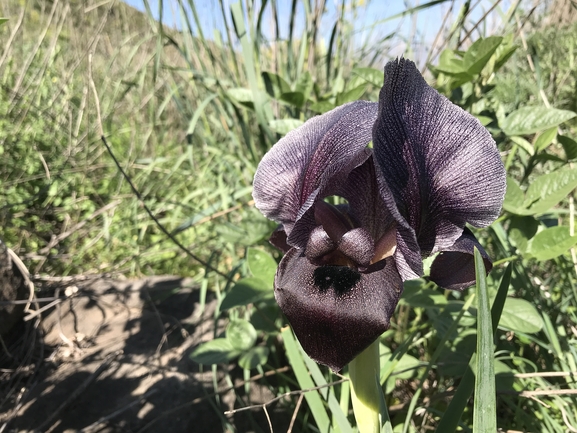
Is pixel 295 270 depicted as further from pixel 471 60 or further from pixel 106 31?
pixel 106 31

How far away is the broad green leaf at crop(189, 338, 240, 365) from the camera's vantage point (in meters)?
0.92

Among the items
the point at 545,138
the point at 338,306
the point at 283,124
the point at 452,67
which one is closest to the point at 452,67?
the point at 452,67

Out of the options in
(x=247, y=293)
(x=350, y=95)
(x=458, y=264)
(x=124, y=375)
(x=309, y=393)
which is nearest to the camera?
(x=458, y=264)

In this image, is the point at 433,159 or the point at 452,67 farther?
the point at 452,67

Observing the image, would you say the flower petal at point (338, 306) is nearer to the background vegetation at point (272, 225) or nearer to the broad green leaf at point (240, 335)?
the background vegetation at point (272, 225)

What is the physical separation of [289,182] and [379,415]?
36 cm

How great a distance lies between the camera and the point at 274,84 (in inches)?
43.6

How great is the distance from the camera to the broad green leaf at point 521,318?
2.46 ft

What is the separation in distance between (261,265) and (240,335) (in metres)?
0.21

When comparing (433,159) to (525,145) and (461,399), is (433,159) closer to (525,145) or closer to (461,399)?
(461,399)

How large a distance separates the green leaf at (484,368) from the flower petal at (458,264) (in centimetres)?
10

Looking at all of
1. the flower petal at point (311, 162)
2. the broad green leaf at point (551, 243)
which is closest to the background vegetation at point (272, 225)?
the broad green leaf at point (551, 243)

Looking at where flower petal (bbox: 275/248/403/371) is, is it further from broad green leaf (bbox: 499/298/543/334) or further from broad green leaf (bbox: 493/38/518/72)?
broad green leaf (bbox: 493/38/518/72)

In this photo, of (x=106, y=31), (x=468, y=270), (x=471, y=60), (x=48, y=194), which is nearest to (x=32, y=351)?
(x=48, y=194)
